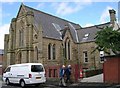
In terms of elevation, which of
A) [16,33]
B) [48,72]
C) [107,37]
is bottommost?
[48,72]

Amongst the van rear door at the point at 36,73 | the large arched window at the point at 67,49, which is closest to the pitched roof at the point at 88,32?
the large arched window at the point at 67,49

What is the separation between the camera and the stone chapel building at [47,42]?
39469 millimetres

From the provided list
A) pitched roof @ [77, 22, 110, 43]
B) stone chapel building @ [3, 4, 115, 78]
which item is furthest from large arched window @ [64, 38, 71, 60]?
pitched roof @ [77, 22, 110, 43]

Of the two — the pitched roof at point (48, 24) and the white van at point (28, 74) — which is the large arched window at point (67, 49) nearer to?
the pitched roof at point (48, 24)

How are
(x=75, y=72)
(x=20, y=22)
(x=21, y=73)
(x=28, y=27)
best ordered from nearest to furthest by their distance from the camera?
(x=21, y=73), (x=75, y=72), (x=28, y=27), (x=20, y=22)

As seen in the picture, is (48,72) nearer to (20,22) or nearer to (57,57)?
(57,57)

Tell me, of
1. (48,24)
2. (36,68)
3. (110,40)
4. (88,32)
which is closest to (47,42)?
(48,24)

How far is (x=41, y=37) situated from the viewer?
3841 centimetres

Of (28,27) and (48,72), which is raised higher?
(28,27)

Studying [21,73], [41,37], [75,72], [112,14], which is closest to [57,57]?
[41,37]

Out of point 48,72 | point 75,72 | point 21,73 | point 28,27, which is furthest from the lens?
point 28,27

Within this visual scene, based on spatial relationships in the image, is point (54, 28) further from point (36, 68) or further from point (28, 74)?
point (28, 74)

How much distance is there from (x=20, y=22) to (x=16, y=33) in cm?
260

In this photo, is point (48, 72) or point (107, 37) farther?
point (48, 72)
